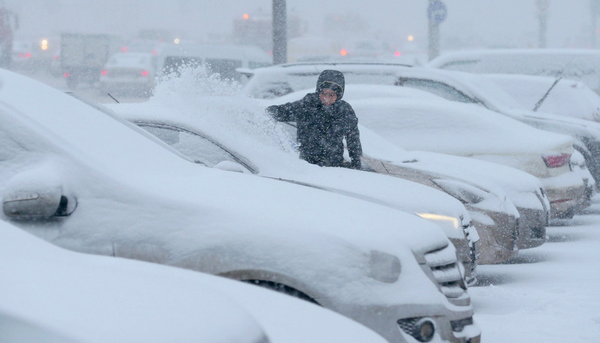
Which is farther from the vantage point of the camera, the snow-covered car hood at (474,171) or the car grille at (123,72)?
the car grille at (123,72)

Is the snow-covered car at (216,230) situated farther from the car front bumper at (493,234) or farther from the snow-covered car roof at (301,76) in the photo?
the snow-covered car roof at (301,76)

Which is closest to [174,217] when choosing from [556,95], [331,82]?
[331,82]

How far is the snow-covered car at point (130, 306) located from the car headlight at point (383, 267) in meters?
0.68

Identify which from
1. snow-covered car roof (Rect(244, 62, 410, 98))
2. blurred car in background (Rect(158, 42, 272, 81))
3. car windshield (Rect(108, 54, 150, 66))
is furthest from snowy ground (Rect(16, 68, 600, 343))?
car windshield (Rect(108, 54, 150, 66))

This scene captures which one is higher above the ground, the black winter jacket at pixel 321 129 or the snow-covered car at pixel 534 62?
the snow-covered car at pixel 534 62

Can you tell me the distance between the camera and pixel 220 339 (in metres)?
2.22

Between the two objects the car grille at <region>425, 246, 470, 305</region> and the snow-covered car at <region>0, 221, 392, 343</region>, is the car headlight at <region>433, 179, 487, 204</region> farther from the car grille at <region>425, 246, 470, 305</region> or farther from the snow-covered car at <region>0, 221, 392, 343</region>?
the snow-covered car at <region>0, 221, 392, 343</region>

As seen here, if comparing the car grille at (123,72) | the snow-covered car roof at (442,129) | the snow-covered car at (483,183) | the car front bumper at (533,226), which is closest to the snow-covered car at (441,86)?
the snow-covered car roof at (442,129)

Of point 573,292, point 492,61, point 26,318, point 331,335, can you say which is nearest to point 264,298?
point 331,335

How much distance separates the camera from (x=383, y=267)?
11.9ft

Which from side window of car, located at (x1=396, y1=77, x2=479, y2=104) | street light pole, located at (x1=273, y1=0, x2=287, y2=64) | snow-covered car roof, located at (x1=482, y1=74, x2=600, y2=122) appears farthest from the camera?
street light pole, located at (x1=273, y1=0, x2=287, y2=64)

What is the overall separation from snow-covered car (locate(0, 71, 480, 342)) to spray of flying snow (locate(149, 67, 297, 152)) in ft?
5.78

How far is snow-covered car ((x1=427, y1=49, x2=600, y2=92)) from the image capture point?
48.4ft

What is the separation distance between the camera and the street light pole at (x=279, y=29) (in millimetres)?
14406
